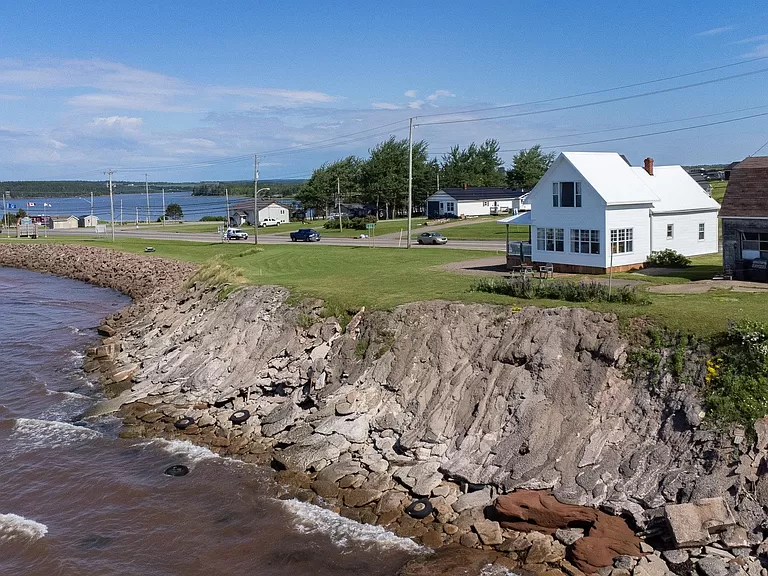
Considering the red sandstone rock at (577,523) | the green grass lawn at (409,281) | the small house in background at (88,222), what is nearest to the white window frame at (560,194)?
the green grass lawn at (409,281)

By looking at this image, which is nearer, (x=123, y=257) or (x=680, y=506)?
(x=680, y=506)

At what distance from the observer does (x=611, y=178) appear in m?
40.0

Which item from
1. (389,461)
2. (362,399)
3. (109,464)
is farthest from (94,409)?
(389,461)

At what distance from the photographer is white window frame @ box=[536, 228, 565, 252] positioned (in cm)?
4031

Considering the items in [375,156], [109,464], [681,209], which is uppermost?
[375,156]

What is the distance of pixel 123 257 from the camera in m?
66.4

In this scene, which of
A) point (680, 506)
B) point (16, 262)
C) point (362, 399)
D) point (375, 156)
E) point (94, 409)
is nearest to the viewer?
point (680, 506)

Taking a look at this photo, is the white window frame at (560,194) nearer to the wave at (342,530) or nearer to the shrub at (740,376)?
the shrub at (740,376)

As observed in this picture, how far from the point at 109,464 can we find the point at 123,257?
46.7m

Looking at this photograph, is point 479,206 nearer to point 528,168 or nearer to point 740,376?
point 528,168

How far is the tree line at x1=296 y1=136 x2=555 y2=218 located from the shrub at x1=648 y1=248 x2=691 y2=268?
2527 inches

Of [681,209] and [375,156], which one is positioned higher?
[375,156]

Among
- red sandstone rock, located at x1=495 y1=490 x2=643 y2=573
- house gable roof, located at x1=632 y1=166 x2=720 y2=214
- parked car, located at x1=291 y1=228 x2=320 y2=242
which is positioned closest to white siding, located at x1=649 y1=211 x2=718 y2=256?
house gable roof, located at x1=632 y1=166 x2=720 y2=214

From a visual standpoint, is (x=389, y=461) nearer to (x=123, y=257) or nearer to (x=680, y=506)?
(x=680, y=506)
